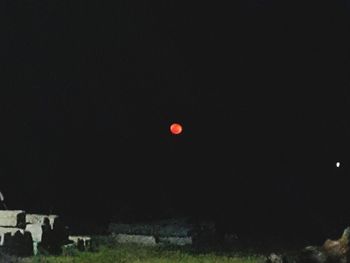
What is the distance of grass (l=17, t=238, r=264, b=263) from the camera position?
16422 millimetres

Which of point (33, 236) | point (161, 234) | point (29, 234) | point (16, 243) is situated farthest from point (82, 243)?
point (161, 234)

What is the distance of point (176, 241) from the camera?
68.7ft

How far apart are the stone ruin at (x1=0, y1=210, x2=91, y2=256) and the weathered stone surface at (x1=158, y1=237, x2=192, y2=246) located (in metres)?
3.37

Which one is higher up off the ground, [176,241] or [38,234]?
[38,234]

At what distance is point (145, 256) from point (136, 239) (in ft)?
11.9

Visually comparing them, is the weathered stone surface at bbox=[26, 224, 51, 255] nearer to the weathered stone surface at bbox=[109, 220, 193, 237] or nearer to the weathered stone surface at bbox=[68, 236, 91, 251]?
the weathered stone surface at bbox=[68, 236, 91, 251]

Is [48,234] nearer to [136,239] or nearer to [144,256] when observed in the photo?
[144,256]

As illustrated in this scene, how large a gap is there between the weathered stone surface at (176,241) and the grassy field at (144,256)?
1.61 m

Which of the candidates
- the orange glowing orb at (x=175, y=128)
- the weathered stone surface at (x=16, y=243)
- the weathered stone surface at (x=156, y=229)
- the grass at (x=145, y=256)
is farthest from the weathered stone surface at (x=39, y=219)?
the orange glowing orb at (x=175, y=128)

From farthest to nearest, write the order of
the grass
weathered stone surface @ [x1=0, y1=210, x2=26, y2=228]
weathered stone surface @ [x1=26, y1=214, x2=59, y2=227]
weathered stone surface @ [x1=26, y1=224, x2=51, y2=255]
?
1. weathered stone surface @ [x1=26, y1=214, x2=59, y2=227]
2. weathered stone surface @ [x1=0, y1=210, x2=26, y2=228]
3. weathered stone surface @ [x1=26, y1=224, x2=51, y2=255]
4. the grass

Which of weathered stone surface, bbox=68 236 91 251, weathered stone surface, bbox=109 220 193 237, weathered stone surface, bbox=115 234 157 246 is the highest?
weathered stone surface, bbox=109 220 193 237

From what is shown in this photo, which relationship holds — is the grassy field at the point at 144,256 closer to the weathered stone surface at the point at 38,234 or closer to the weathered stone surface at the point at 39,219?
the weathered stone surface at the point at 38,234

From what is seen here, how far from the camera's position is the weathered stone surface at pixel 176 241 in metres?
20.8

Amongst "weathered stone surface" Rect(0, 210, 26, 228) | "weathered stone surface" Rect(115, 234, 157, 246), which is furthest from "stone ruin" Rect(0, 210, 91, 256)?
"weathered stone surface" Rect(115, 234, 157, 246)
